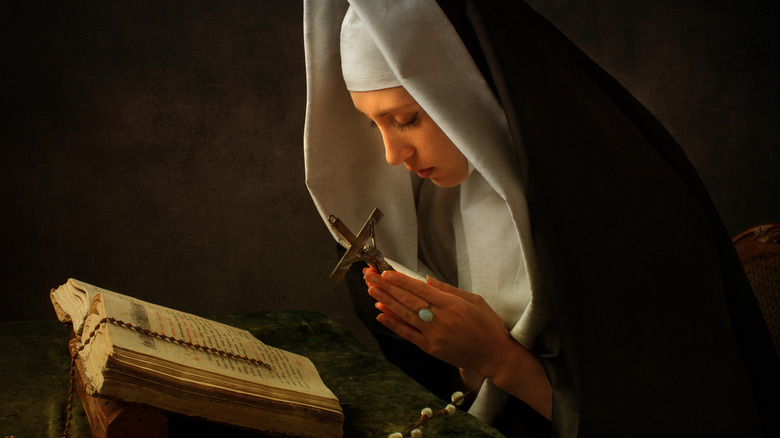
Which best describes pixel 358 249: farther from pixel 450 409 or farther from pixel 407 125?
pixel 450 409

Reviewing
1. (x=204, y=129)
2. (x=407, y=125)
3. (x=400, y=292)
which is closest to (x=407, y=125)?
(x=407, y=125)

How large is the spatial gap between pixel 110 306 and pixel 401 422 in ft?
1.37

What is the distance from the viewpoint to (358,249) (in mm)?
1128

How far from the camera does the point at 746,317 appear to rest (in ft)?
3.33

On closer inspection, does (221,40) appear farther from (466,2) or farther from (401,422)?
(401,422)

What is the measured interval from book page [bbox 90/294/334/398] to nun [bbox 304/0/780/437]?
0.68 ft

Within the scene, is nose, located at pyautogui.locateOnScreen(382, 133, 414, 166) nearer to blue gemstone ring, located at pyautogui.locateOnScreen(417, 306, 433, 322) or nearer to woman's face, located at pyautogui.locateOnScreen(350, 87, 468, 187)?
woman's face, located at pyautogui.locateOnScreen(350, 87, 468, 187)

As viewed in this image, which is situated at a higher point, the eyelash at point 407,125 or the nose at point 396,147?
the eyelash at point 407,125

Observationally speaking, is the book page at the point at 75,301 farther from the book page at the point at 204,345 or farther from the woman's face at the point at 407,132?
the woman's face at the point at 407,132

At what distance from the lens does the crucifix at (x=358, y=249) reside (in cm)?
111

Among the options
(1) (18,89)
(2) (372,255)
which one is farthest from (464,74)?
(1) (18,89)

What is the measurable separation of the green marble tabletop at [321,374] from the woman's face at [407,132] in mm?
380

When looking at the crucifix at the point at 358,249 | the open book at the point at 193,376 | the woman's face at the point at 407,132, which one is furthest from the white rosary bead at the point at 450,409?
the woman's face at the point at 407,132

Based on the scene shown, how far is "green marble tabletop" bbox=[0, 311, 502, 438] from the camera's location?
818mm
